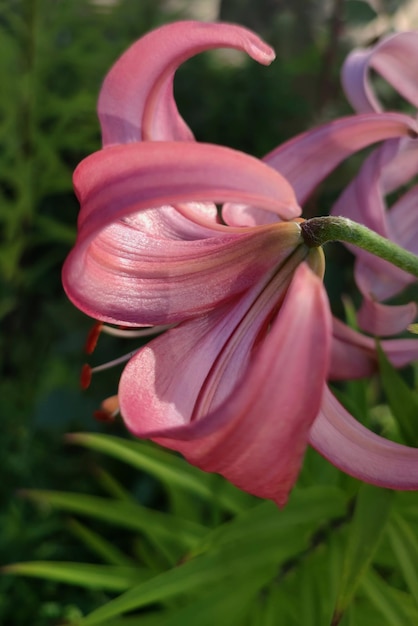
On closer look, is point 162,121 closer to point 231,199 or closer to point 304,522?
point 231,199

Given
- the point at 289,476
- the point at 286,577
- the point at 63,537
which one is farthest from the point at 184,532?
the point at 289,476

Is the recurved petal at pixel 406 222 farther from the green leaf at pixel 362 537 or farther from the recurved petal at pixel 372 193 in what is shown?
the green leaf at pixel 362 537

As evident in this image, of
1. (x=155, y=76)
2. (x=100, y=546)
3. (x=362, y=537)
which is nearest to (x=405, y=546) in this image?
(x=362, y=537)

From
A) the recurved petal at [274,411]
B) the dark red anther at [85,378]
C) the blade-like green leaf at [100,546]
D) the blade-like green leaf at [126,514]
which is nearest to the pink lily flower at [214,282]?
the recurved petal at [274,411]

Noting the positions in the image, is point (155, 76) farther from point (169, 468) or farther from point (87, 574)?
point (87, 574)

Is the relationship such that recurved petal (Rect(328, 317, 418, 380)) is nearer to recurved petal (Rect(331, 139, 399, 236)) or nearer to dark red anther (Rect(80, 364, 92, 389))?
recurved petal (Rect(331, 139, 399, 236))
